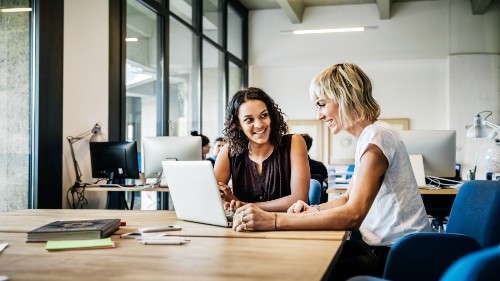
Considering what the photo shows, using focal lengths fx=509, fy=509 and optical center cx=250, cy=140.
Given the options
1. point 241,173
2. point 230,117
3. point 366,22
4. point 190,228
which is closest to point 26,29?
point 230,117

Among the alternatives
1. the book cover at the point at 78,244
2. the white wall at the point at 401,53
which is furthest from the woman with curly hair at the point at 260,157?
the white wall at the point at 401,53

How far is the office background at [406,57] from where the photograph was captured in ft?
28.3

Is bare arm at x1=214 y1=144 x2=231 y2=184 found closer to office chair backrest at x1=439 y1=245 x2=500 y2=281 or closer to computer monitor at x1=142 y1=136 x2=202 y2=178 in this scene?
computer monitor at x1=142 y1=136 x2=202 y2=178

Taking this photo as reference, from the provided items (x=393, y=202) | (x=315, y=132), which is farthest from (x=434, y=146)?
(x=315, y=132)

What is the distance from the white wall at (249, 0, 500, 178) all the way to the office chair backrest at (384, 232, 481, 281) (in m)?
7.52

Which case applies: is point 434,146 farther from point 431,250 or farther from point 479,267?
point 479,267

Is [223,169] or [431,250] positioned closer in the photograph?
[431,250]

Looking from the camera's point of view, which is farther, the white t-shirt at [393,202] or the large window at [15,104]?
the large window at [15,104]

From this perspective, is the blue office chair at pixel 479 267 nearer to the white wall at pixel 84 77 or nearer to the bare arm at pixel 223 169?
the bare arm at pixel 223 169

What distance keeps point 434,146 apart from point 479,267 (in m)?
3.42

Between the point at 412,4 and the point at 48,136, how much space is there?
7130 millimetres

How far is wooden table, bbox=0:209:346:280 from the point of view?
3.70 feet

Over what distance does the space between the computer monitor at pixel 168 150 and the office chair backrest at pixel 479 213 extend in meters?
2.60

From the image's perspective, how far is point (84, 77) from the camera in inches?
182
